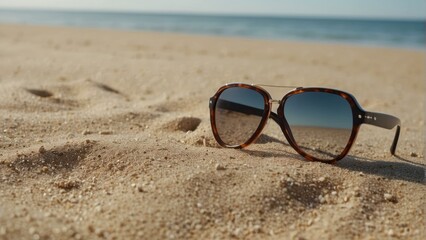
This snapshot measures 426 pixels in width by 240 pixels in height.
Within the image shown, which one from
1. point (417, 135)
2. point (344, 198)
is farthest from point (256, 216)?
point (417, 135)

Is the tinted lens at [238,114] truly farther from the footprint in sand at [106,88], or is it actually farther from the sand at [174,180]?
the footprint in sand at [106,88]

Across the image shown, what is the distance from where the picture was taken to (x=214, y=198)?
1.93 m

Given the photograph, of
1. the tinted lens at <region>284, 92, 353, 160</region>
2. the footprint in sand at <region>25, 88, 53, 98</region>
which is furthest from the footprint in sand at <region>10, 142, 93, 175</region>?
the footprint in sand at <region>25, 88, 53, 98</region>

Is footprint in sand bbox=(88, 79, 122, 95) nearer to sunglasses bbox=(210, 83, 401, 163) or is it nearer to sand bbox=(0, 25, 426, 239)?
sand bbox=(0, 25, 426, 239)

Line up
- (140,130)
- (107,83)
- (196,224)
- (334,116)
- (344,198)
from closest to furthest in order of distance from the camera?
(196,224) → (344,198) → (334,116) → (140,130) → (107,83)

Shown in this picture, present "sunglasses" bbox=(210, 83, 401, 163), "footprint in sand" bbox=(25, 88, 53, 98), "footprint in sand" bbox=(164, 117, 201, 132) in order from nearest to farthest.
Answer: "sunglasses" bbox=(210, 83, 401, 163), "footprint in sand" bbox=(164, 117, 201, 132), "footprint in sand" bbox=(25, 88, 53, 98)

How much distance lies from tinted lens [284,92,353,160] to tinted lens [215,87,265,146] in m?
Result: 0.19

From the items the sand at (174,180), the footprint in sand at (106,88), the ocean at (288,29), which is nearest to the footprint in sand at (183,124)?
the sand at (174,180)

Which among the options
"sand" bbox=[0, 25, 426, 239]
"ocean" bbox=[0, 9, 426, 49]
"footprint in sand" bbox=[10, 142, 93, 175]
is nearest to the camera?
"sand" bbox=[0, 25, 426, 239]

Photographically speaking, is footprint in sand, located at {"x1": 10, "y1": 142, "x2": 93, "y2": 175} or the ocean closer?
footprint in sand, located at {"x1": 10, "y1": 142, "x2": 93, "y2": 175}

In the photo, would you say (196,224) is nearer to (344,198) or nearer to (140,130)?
(344,198)

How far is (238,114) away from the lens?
8.90 feet

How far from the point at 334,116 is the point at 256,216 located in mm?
935

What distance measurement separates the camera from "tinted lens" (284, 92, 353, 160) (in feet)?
8.01
